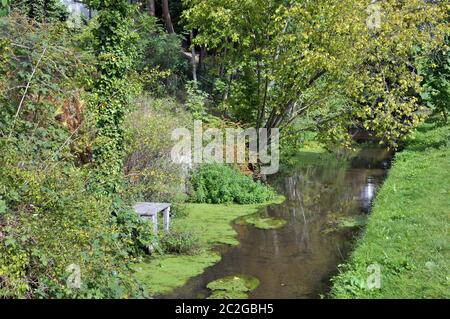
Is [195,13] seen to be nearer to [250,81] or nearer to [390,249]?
[250,81]

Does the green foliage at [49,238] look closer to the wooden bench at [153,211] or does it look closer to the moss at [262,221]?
the wooden bench at [153,211]

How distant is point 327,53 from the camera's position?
42.9 feet

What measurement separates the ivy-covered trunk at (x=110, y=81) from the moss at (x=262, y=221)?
3.87m

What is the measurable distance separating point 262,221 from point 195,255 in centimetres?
303

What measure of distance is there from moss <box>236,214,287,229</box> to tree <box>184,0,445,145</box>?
154 inches

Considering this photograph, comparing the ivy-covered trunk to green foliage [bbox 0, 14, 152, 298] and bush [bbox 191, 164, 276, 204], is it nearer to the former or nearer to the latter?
green foliage [bbox 0, 14, 152, 298]

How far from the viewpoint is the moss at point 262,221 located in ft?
37.2

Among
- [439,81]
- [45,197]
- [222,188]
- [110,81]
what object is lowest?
[222,188]

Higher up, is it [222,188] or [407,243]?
[222,188]

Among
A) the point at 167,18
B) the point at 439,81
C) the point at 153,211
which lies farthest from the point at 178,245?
the point at 167,18

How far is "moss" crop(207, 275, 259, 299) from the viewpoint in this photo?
7254 millimetres

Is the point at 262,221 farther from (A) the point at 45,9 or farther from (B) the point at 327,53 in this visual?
(A) the point at 45,9

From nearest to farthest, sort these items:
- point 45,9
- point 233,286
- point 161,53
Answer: point 233,286
point 161,53
point 45,9
